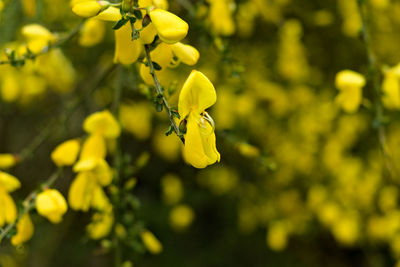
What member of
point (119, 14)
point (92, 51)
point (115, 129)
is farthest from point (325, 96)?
point (119, 14)

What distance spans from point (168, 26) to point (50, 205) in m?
0.45

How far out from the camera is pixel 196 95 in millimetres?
651

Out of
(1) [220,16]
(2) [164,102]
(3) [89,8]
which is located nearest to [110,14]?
(3) [89,8]

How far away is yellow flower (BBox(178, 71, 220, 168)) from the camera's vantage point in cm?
62

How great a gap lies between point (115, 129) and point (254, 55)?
1288 millimetres

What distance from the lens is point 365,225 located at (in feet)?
7.33

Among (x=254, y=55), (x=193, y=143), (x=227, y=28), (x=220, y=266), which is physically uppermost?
(x=193, y=143)

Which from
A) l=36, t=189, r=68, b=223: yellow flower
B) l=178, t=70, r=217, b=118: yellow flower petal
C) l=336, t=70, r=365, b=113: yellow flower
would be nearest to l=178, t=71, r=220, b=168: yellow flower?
l=178, t=70, r=217, b=118: yellow flower petal

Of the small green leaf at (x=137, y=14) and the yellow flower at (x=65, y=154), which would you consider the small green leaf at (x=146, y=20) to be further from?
the yellow flower at (x=65, y=154)

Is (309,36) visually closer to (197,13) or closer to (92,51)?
(92,51)

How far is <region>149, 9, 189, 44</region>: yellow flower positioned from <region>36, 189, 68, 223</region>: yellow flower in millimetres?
435

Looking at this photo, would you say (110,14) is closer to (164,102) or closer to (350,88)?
(164,102)

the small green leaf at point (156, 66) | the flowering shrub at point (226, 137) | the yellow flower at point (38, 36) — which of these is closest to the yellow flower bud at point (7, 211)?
the flowering shrub at point (226, 137)

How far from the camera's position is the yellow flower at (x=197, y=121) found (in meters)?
0.62
